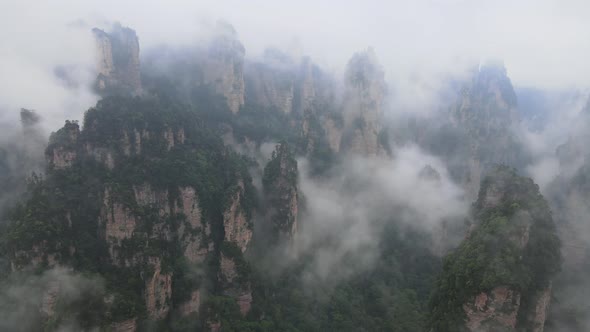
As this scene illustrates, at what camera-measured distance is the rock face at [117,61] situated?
2232 inches

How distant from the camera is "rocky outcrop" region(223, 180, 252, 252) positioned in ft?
154

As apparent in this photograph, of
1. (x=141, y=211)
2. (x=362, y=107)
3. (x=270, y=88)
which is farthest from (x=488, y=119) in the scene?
(x=141, y=211)

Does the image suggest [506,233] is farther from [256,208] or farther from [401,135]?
[401,135]

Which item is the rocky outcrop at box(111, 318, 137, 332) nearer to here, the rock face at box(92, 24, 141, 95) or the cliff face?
the cliff face

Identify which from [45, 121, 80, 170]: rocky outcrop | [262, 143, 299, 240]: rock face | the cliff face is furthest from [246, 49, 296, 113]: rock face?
[45, 121, 80, 170]: rocky outcrop

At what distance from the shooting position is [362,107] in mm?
69500

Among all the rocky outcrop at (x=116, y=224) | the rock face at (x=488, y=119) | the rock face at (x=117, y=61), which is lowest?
the rocky outcrop at (x=116, y=224)

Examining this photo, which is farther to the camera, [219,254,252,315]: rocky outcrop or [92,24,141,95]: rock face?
[92,24,141,95]: rock face

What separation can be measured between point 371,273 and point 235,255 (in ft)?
65.5

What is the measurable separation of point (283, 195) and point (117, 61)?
95.6 ft

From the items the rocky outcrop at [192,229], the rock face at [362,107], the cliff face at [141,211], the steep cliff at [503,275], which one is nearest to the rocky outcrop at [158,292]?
the cliff face at [141,211]

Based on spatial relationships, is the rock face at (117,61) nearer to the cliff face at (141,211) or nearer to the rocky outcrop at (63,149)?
the cliff face at (141,211)

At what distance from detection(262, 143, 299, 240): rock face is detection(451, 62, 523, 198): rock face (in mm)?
39179

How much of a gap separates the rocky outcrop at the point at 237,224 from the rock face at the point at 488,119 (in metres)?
46.5
